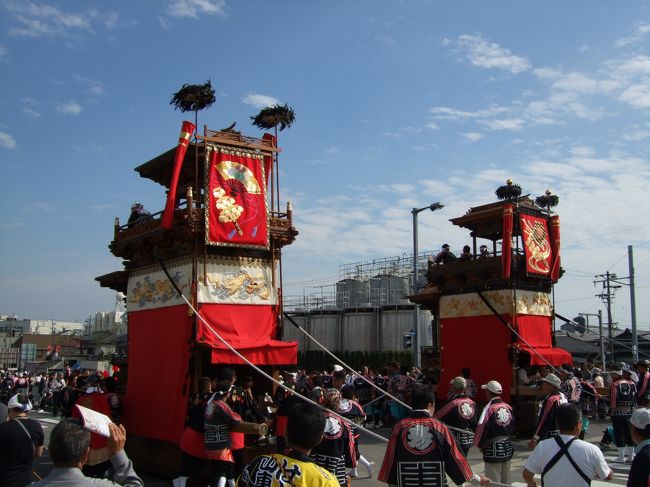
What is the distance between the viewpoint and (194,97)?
14078mm

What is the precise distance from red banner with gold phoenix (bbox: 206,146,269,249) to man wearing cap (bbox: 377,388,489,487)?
7147 mm

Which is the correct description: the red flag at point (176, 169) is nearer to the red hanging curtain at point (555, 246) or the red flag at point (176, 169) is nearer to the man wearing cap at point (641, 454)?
the man wearing cap at point (641, 454)

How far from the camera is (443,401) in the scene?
Answer: 19.3 metres

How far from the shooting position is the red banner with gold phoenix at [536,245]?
18.2m

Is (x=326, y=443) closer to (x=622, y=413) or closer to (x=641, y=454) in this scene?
(x=641, y=454)

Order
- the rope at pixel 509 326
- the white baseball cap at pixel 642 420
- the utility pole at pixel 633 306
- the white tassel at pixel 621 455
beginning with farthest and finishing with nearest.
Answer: the utility pole at pixel 633 306 → the rope at pixel 509 326 → the white tassel at pixel 621 455 → the white baseball cap at pixel 642 420

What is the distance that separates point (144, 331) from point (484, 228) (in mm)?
11092

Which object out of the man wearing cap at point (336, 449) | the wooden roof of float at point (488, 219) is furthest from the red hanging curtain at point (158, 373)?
the wooden roof of float at point (488, 219)

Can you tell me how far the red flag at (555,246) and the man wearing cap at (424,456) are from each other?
527 inches

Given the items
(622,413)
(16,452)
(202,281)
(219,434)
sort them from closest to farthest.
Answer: (16,452) < (219,434) < (202,281) < (622,413)

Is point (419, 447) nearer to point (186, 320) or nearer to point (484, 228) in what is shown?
point (186, 320)

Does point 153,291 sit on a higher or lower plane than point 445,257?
lower

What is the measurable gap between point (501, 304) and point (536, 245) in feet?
6.75

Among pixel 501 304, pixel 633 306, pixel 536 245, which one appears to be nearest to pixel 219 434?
pixel 501 304
